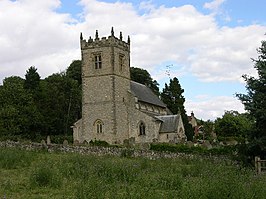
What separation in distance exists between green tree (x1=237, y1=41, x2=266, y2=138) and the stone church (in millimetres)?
30717

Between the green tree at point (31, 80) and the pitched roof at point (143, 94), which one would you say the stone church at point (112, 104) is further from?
the green tree at point (31, 80)

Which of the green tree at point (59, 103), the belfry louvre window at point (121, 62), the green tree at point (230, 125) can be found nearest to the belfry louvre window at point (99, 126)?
the belfry louvre window at point (121, 62)

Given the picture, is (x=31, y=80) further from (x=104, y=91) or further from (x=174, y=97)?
(x=174, y=97)

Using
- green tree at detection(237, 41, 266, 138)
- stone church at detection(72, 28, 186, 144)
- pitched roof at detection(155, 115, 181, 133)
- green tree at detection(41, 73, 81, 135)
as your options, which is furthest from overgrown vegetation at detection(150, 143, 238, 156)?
green tree at detection(41, 73, 81, 135)

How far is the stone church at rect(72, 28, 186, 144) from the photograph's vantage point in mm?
52906

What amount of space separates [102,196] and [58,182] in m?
4.51

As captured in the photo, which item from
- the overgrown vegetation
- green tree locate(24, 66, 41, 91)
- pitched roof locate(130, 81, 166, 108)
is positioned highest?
green tree locate(24, 66, 41, 91)

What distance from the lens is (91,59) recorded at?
55156 millimetres

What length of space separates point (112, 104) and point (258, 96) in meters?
32.7

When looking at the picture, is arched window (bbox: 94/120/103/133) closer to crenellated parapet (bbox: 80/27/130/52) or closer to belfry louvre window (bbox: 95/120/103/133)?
belfry louvre window (bbox: 95/120/103/133)

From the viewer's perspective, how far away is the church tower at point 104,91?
173ft

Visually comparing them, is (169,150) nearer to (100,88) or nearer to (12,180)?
(100,88)

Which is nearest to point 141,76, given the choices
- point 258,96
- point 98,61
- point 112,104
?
point 98,61

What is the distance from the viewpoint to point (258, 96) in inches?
836
